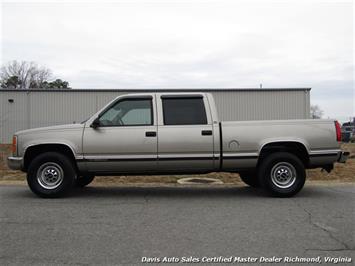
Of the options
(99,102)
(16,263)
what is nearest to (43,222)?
(16,263)

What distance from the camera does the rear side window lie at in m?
7.79

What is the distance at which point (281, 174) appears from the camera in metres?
7.79

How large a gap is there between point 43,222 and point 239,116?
23.5 m

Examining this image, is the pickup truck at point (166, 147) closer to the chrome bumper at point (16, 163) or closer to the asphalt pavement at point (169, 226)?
the chrome bumper at point (16, 163)

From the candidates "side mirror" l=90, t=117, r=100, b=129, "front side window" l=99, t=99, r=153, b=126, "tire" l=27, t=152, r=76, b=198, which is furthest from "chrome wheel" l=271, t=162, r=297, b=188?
"tire" l=27, t=152, r=76, b=198

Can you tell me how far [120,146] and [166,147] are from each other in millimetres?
876

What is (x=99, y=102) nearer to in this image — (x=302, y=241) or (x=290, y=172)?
(x=290, y=172)

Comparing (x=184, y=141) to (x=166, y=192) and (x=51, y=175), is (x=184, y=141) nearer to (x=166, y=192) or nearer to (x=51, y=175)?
(x=166, y=192)

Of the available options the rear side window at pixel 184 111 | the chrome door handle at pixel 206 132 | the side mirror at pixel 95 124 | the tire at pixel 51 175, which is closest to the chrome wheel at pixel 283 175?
the chrome door handle at pixel 206 132

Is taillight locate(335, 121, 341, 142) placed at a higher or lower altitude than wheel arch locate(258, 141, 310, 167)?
higher

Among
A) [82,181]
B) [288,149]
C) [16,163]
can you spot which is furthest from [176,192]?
[16,163]

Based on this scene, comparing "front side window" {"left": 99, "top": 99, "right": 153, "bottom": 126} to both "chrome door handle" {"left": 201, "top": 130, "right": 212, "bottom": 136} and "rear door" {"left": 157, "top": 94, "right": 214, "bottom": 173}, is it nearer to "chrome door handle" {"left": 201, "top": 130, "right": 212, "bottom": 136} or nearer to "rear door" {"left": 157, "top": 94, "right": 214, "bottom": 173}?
"rear door" {"left": 157, "top": 94, "right": 214, "bottom": 173}

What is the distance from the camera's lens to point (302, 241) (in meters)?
4.87

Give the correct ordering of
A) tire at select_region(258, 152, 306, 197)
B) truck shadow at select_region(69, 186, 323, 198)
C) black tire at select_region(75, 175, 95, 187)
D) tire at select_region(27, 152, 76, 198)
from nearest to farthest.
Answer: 1. tire at select_region(27, 152, 76, 198)
2. tire at select_region(258, 152, 306, 197)
3. truck shadow at select_region(69, 186, 323, 198)
4. black tire at select_region(75, 175, 95, 187)
